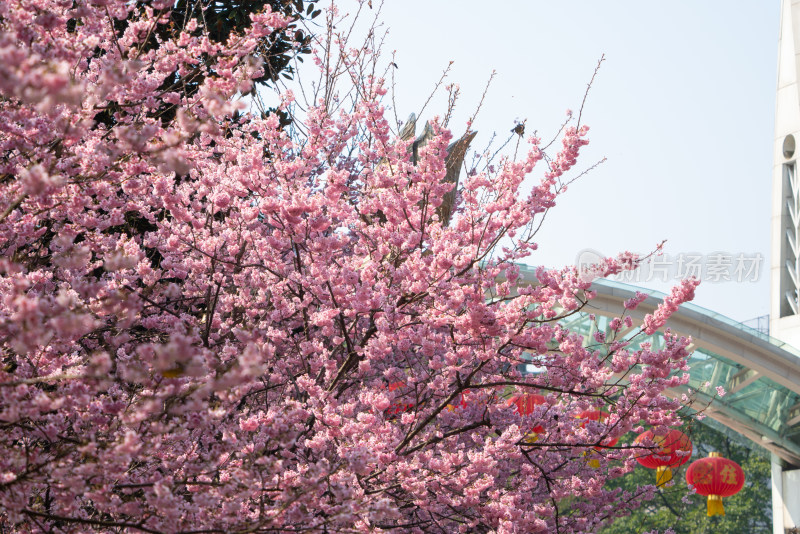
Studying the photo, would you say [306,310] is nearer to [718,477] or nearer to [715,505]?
[718,477]

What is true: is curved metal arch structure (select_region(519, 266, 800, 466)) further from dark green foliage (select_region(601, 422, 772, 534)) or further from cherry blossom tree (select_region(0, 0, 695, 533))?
cherry blossom tree (select_region(0, 0, 695, 533))

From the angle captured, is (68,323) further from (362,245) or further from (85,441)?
(362,245)

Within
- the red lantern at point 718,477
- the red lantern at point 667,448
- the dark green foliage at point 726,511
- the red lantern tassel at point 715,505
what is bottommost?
the dark green foliage at point 726,511

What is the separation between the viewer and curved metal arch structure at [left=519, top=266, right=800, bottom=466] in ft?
59.5

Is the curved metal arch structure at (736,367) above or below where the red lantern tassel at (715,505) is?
above

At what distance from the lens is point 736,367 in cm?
1964

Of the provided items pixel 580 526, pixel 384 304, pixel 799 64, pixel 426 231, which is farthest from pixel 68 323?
pixel 799 64

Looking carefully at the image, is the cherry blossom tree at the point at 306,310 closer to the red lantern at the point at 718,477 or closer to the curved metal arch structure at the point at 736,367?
the red lantern at the point at 718,477

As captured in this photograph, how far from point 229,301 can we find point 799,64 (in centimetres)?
2320

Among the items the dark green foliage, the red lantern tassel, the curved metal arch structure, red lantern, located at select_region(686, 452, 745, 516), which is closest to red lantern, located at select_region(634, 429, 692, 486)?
red lantern, located at select_region(686, 452, 745, 516)

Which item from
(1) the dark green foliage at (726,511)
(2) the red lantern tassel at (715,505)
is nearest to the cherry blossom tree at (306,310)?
(2) the red lantern tassel at (715,505)

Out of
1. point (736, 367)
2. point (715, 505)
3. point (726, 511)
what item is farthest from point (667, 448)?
point (726, 511)

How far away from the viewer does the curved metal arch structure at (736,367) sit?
59.5 ft

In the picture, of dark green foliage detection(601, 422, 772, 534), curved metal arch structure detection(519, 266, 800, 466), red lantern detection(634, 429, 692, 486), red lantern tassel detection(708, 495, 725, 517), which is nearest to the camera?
red lantern detection(634, 429, 692, 486)
